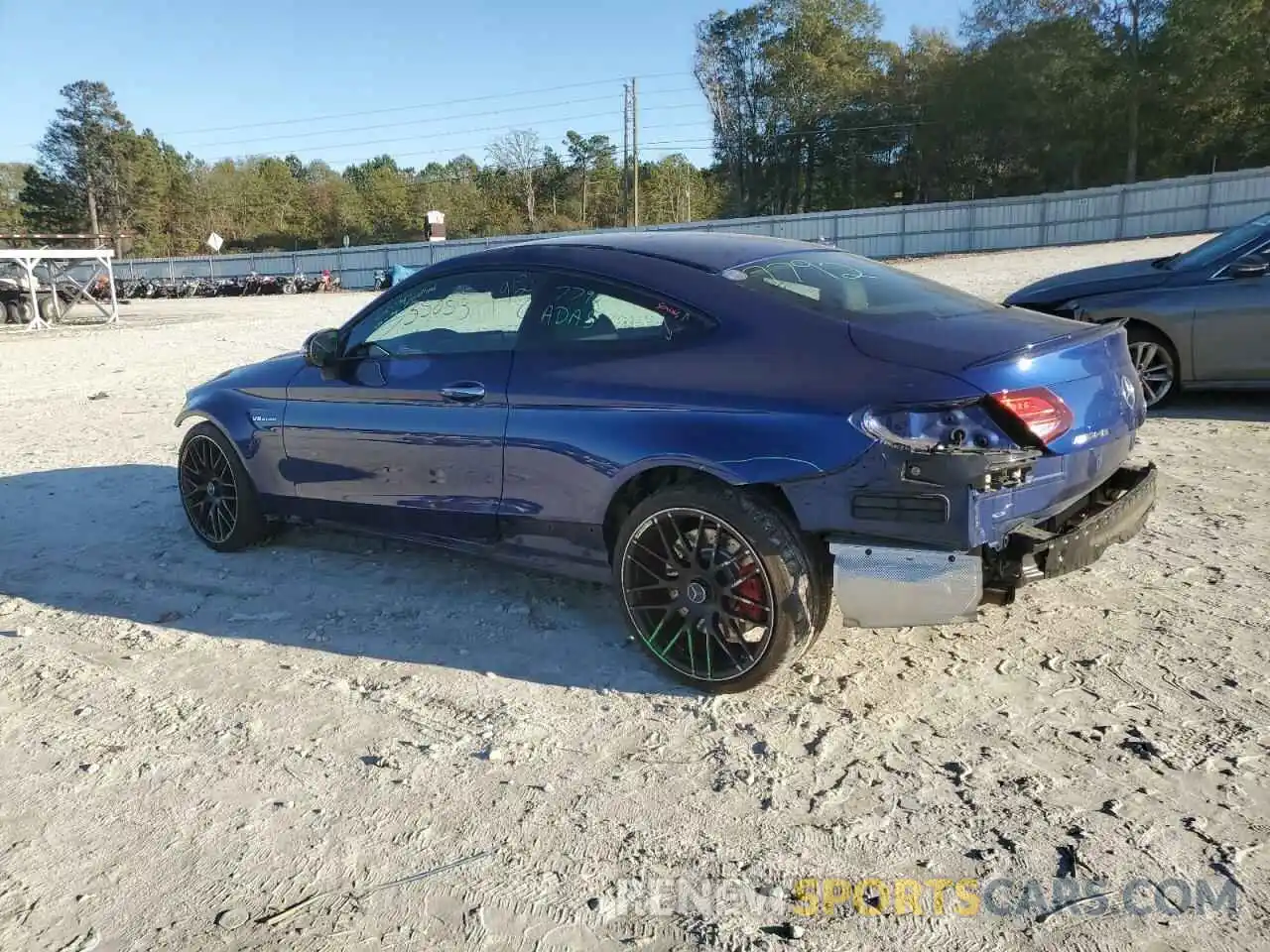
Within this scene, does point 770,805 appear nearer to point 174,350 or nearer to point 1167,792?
point 1167,792

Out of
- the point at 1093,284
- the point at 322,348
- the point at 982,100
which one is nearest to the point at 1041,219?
the point at 982,100

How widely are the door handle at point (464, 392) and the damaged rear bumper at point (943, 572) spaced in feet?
5.25

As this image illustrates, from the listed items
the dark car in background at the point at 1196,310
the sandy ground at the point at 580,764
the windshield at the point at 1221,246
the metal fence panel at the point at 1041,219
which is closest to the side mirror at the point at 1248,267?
the dark car in background at the point at 1196,310

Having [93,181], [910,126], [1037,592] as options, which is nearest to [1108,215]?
[910,126]

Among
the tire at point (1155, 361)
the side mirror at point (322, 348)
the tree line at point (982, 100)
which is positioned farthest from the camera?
the tree line at point (982, 100)

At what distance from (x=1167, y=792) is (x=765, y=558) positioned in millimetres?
1320

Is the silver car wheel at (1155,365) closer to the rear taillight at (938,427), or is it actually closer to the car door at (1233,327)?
the car door at (1233,327)

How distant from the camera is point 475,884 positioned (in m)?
2.40

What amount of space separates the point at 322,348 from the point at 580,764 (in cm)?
247

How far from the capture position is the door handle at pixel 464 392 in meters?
3.79

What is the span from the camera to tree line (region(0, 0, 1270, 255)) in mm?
45250

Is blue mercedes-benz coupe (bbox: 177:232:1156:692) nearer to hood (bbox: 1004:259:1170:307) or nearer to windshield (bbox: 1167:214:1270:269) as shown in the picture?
hood (bbox: 1004:259:1170:307)

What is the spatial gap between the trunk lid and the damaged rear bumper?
312mm

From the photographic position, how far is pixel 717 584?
3.24 meters
